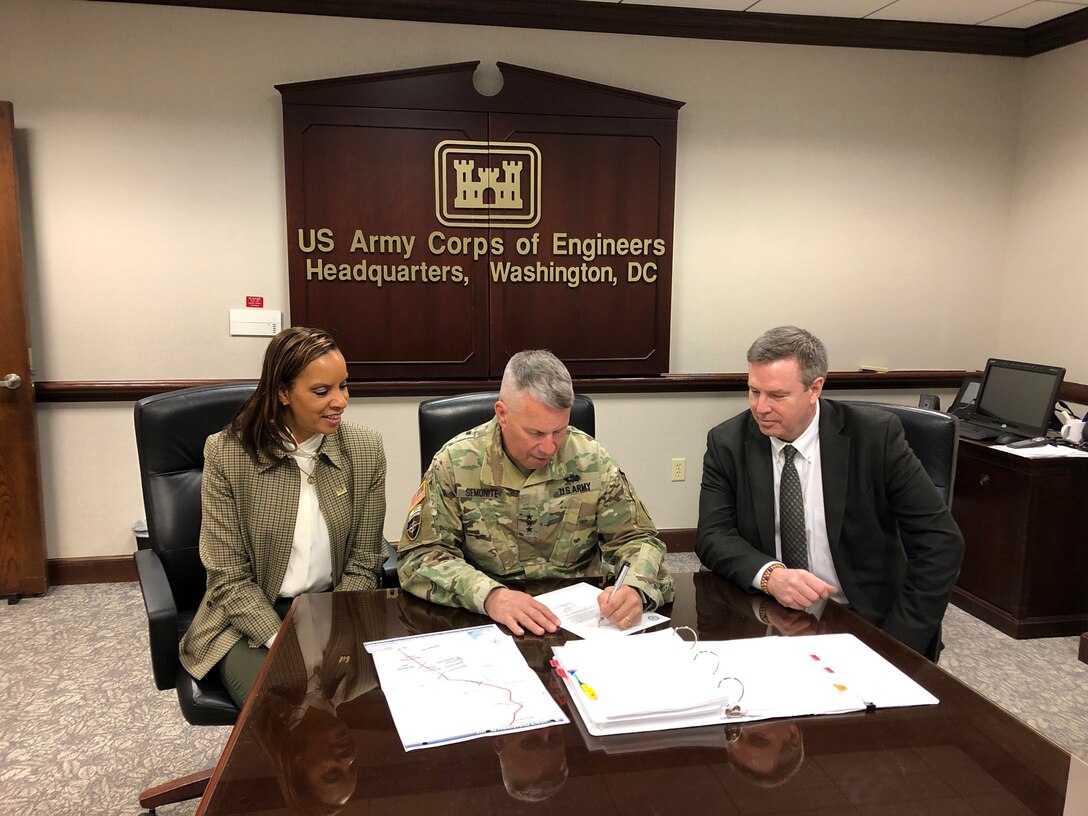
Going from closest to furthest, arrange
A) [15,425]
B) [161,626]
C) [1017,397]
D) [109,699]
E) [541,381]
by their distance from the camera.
Answer: [541,381], [161,626], [109,699], [15,425], [1017,397]

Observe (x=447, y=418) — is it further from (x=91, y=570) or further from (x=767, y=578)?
(x=91, y=570)

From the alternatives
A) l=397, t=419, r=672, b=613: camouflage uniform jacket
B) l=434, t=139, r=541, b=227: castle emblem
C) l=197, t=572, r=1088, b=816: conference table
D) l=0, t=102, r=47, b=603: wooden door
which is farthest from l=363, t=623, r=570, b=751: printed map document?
l=0, t=102, r=47, b=603: wooden door

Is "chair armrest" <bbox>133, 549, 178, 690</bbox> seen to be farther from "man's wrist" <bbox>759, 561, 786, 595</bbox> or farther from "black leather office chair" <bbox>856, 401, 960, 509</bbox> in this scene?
"black leather office chair" <bbox>856, 401, 960, 509</bbox>

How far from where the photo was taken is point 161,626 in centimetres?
182

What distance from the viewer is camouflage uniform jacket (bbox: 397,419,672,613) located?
1.80m

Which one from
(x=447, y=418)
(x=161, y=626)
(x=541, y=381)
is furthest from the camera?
(x=447, y=418)

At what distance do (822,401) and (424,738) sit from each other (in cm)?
137

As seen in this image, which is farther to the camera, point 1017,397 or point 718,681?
point 1017,397

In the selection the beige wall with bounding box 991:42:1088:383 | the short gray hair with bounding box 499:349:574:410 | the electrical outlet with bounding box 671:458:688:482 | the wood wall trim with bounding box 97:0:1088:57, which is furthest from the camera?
the electrical outlet with bounding box 671:458:688:482

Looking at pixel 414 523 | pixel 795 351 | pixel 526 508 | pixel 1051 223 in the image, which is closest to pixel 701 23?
pixel 1051 223

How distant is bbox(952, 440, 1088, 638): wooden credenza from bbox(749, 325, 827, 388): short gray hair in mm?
1731

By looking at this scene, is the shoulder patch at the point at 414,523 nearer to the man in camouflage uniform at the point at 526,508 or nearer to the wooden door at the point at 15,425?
the man in camouflage uniform at the point at 526,508

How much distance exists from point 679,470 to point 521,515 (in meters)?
2.38

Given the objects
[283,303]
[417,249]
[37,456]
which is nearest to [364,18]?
[417,249]
